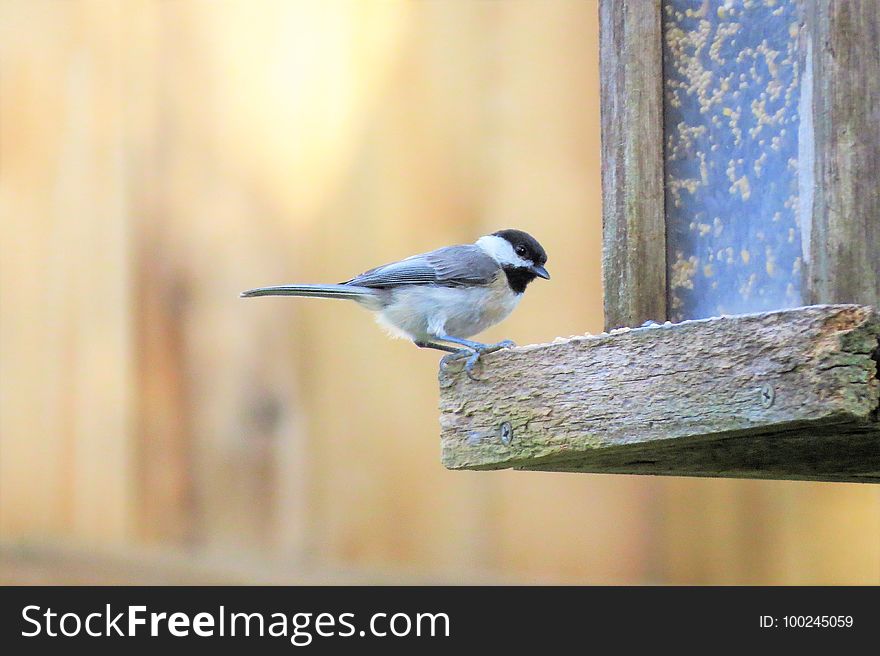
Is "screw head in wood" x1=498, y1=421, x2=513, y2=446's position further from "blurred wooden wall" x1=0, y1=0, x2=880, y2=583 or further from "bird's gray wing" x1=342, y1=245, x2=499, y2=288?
"blurred wooden wall" x1=0, y1=0, x2=880, y2=583

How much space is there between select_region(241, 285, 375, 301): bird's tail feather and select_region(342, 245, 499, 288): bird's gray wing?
0.08 ft

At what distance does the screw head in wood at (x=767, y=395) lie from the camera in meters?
1.94

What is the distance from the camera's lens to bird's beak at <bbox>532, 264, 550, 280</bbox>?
3.26 m

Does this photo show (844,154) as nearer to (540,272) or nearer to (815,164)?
(815,164)

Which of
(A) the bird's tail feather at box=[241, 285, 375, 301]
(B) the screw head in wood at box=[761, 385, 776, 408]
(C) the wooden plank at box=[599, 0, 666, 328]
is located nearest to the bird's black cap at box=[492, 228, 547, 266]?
(A) the bird's tail feather at box=[241, 285, 375, 301]

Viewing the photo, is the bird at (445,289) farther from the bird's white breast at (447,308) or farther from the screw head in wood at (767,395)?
the screw head in wood at (767,395)

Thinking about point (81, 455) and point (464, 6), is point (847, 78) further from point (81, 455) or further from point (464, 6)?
point (81, 455)

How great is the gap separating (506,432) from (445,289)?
896 mm

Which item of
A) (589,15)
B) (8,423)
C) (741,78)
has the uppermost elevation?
(589,15)

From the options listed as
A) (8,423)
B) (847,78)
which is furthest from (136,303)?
(847,78)

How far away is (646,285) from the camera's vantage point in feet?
8.00

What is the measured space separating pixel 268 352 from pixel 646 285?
4.49 feet

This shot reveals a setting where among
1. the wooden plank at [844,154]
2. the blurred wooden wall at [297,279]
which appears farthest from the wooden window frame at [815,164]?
the blurred wooden wall at [297,279]

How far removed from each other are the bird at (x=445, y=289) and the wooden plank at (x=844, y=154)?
1078mm
